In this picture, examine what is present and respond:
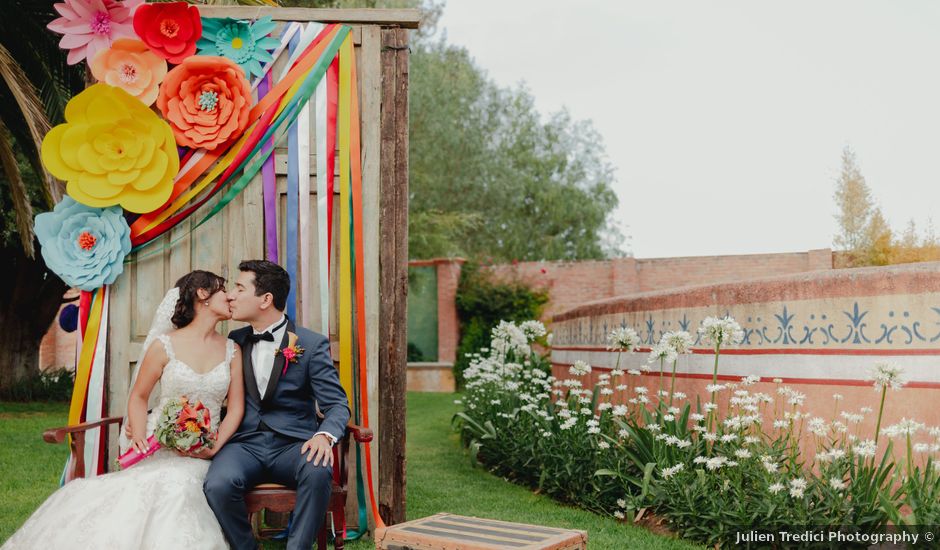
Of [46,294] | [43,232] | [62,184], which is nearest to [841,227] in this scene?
[46,294]

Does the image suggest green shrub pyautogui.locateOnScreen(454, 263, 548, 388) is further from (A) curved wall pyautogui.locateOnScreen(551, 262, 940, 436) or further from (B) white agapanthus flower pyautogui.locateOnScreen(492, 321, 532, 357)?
(A) curved wall pyautogui.locateOnScreen(551, 262, 940, 436)

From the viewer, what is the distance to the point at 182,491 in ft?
13.1

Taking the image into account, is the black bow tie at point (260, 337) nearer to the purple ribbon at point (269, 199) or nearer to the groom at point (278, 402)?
the groom at point (278, 402)

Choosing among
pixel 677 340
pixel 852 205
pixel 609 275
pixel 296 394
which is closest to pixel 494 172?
pixel 609 275

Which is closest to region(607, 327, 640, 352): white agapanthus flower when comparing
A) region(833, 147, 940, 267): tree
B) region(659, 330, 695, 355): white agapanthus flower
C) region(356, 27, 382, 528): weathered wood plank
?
region(659, 330, 695, 355): white agapanthus flower

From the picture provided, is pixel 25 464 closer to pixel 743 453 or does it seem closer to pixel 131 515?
pixel 131 515

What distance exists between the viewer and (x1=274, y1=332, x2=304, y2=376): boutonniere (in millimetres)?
4523

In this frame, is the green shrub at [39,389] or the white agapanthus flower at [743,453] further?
the green shrub at [39,389]

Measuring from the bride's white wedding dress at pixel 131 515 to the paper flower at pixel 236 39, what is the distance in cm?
245

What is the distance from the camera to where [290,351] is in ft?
14.9

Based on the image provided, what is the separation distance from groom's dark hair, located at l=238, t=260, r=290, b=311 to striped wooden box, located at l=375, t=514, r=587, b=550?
4.84 feet

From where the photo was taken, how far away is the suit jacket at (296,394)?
4.52m

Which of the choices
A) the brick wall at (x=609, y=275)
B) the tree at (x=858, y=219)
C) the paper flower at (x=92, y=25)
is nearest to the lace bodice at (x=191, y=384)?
the paper flower at (x=92, y=25)

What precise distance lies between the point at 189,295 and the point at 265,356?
0.51 m
